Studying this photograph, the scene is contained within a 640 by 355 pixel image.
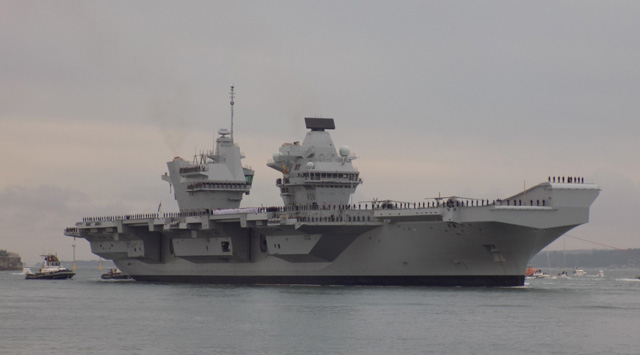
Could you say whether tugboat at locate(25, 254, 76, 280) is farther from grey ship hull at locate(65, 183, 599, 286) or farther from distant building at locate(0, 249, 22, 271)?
distant building at locate(0, 249, 22, 271)

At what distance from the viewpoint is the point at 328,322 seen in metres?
32.8

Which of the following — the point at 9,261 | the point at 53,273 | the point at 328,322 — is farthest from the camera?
the point at 9,261

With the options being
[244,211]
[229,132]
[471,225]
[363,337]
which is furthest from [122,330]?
[229,132]

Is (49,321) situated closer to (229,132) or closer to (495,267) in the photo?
(495,267)

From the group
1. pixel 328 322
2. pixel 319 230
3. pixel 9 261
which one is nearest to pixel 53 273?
pixel 319 230

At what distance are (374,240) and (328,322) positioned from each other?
48.3ft

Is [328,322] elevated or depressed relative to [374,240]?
depressed

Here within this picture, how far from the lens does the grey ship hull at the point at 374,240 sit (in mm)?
42688

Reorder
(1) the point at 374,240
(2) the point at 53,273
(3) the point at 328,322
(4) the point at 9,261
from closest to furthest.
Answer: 1. (3) the point at 328,322
2. (1) the point at 374,240
3. (2) the point at 53,273
4. (4) the point at 9,261

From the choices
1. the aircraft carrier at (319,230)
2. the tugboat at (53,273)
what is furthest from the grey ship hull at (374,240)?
the tugboat at (53,273)

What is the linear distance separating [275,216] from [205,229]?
557 cm

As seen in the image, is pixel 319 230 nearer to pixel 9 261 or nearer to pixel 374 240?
pixel 374 240

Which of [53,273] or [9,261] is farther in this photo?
[9,261]

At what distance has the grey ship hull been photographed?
42.7 m
